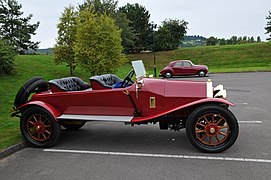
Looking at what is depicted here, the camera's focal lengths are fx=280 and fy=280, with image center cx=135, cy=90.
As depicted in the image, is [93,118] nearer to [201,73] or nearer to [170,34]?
[201,73]

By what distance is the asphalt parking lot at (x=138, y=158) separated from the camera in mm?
4016

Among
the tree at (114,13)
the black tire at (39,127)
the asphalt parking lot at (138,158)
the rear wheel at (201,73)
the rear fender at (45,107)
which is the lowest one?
the rear wheel at (201,73)

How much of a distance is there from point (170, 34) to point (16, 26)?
2424cm

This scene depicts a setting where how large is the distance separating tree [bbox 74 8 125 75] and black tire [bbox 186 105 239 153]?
11.2m

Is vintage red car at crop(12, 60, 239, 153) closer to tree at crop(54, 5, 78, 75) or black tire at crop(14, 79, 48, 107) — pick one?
black tire at crop(14, 79, 48, 107)

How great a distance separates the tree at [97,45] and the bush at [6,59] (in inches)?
133

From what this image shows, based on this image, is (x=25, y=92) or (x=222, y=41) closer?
(x=25, y=92)

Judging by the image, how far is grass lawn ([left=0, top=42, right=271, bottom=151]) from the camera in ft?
22.7

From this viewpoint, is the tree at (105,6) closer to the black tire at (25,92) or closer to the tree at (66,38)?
the tree at (66,38)

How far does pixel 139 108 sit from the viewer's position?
5203 millimetres

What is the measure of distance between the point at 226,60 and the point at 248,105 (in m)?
25.0

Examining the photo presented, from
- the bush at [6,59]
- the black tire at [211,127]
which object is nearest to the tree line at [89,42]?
the bush at [6,59]

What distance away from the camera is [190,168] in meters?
4.16

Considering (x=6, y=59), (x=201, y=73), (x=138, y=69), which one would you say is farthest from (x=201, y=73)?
(x=138, y=69)
